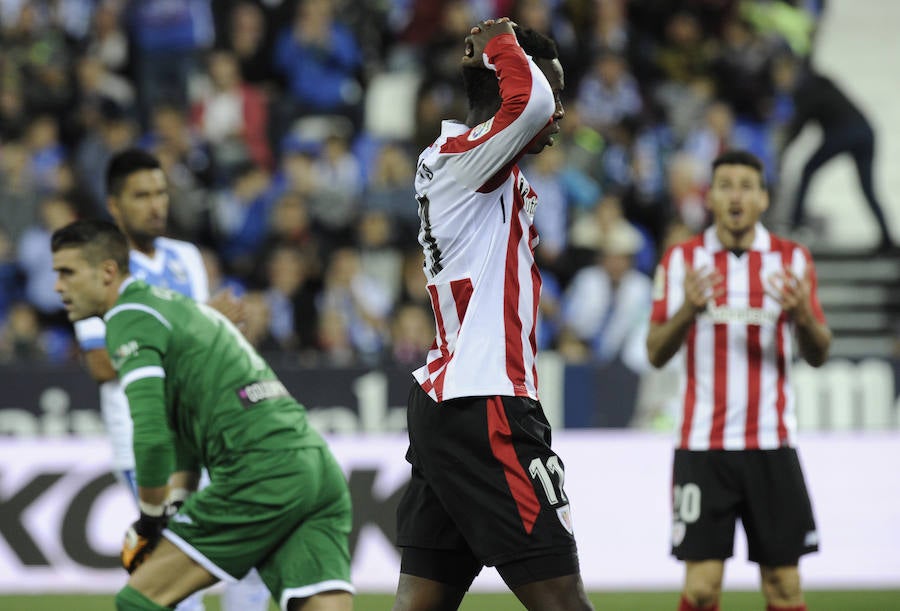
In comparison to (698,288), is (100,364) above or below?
below

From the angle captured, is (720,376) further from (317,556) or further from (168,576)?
(168,576)

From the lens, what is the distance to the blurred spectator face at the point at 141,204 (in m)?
6.64

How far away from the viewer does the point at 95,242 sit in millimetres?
5070

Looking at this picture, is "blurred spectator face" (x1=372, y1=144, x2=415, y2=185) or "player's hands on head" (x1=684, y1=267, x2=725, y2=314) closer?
"player's hands on head" (x1=684, y1=267, x2=725, y2=314)

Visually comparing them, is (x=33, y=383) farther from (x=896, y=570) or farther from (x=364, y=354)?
(x=896, y=570)

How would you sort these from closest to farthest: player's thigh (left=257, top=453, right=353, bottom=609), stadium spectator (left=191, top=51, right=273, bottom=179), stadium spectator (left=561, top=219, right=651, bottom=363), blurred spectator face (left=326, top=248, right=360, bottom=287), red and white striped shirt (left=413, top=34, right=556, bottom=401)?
red and white striped shirt (left=413, top=34, right=556, bottom=401)
player's thigh (left=257, top=453, right=353, bottom=609)
stadium spectator (left=561, top=219, right=651, bottom=363)
blurred spectator face (left=326, top=248, right=360, bottom=287)
stadium spectator (left=191, top=51, right=273, bottom=179)

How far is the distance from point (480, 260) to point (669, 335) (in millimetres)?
2225

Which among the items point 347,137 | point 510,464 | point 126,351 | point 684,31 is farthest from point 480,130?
point 684,31

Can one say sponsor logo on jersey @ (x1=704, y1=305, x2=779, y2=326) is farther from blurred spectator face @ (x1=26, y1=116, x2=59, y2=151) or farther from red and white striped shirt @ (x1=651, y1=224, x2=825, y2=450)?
blurred spectator face @ (x1=26, y1=116, x2=59, y2=151)

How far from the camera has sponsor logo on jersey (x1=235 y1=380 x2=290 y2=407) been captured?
5012mm

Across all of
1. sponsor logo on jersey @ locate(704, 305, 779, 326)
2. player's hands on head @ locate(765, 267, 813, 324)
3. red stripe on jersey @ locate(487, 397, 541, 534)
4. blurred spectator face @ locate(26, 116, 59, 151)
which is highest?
blurred spectator face @ locate(26, 116, 59, 151)

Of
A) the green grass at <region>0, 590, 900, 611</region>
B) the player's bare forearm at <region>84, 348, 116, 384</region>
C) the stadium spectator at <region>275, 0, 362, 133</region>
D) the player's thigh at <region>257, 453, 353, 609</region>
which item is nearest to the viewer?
the player's thigh at <region>257, 453, 353, 609</region>

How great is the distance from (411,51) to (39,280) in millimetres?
4745

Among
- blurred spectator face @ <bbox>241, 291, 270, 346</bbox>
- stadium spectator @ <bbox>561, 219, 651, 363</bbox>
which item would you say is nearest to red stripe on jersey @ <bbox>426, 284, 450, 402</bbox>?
blurred spectator face @ <bbox>241, 291, 270, 346</bbox>
